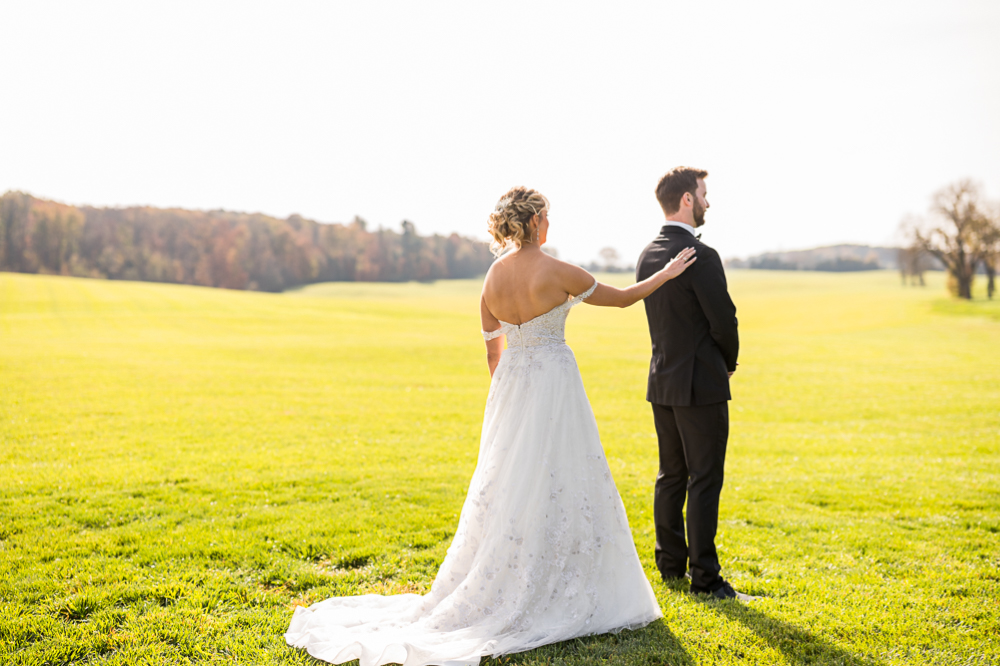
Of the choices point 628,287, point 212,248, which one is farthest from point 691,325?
point 212,248

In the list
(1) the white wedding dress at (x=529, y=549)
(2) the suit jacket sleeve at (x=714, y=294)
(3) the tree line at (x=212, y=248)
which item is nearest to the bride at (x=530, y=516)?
(1) the white wedding dress at (x=529, y=549)

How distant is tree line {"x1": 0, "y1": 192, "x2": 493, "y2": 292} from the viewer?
252ft

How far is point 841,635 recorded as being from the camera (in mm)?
4160

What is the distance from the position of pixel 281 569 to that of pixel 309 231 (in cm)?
9848

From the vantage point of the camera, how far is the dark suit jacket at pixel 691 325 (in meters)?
4.59

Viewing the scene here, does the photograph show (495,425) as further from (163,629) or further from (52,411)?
(52,411)

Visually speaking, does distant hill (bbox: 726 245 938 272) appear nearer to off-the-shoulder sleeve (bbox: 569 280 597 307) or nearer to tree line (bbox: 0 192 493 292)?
tree line (bbox: 0 192 493 292)

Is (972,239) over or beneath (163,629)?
over

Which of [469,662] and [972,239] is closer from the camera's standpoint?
[469,662]

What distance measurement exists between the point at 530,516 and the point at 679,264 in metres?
2.06

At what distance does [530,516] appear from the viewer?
4.23 meters

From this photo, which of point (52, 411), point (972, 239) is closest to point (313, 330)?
point (52, 411)

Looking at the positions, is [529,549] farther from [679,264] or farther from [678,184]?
[678,184]

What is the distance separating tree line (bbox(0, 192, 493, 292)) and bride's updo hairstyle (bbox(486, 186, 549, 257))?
288 feet
